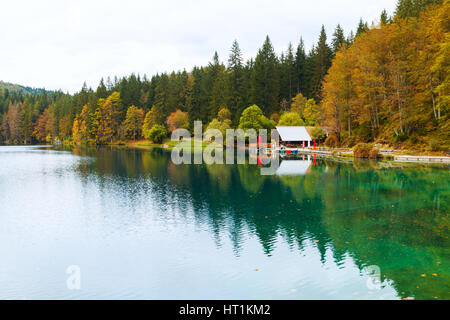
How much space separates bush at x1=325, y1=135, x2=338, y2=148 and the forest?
9.8 inches

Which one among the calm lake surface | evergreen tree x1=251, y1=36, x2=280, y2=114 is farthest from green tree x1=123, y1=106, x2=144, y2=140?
the calm lake surface

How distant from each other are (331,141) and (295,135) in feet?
23.5

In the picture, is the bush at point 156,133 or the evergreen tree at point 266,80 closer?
the evergreen tree at point 266,80

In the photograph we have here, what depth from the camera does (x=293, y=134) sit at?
67.2m

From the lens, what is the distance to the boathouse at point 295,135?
66.6 metres

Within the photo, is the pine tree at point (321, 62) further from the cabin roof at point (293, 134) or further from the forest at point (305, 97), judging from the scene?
the cabin roof at point (293, 134)

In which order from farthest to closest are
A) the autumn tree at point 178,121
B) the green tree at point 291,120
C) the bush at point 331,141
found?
the autumn tree at point 178,121
the green tree at point 291,120
the bush at point 331,141

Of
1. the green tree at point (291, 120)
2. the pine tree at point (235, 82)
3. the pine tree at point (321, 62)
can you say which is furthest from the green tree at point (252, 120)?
the pine tree at point (321, 62)

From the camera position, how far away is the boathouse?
66.6 meters

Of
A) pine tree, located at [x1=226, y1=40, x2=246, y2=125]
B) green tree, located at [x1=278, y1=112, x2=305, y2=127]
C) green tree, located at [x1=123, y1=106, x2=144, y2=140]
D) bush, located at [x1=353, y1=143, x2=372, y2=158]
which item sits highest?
pine tree, located at [x1=226, y1=40, x2=246, y2=125]

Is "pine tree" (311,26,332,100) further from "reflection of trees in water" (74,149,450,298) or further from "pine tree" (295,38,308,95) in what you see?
"reflection of trees in water" (74,149,450,298)

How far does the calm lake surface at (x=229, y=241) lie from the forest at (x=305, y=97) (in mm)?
24870

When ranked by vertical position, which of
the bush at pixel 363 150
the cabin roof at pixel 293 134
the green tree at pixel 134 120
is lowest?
the bush at pixel 363 150
